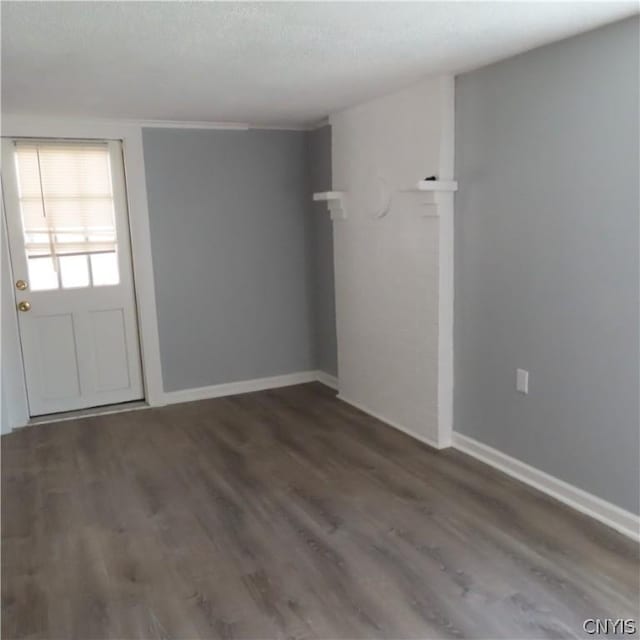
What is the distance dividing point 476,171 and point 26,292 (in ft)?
10.4

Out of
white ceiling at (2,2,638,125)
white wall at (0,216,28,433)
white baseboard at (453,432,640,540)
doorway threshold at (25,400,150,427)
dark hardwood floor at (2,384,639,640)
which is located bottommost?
dark hardwood floor at (2,384,639,640)

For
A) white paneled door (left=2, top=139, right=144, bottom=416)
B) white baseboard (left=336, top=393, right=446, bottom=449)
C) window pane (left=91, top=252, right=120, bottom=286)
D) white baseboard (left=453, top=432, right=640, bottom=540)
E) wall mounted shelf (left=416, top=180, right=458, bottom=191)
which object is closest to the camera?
white baseboard (left=453, top=432, right=640, bottom=540)

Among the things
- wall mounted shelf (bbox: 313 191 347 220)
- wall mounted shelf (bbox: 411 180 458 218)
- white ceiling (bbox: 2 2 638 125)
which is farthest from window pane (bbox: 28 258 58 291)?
wall mounted shelf (bbox: 411 180 458 218)

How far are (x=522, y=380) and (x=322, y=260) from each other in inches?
91.3

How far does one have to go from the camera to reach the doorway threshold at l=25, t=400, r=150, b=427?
4305mm

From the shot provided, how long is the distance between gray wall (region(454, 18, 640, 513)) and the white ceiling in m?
0.19

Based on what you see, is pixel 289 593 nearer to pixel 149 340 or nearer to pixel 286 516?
pixel 286 516

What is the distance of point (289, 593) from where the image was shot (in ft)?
7.43

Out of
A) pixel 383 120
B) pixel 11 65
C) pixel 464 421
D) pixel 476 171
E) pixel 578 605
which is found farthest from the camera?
pixel 383 120

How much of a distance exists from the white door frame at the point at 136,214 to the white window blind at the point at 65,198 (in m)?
0.12

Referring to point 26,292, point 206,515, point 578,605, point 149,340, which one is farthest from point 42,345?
point 578,605

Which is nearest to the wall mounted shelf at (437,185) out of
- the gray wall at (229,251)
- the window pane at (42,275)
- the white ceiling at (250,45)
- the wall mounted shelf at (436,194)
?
the wall mounted shelf at (436,194)

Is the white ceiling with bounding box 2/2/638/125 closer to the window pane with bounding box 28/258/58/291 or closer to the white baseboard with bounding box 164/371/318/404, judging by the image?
the window pane with bounding box 28/258/58/291

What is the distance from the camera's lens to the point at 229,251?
474cm
